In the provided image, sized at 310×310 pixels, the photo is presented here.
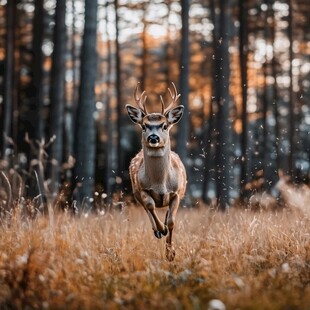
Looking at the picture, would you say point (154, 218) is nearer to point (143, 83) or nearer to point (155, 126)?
point (155, 126)

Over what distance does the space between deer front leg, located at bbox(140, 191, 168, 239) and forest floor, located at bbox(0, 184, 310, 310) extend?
128mm

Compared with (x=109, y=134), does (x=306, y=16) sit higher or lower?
higher

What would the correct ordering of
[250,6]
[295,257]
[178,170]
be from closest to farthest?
[295,257] → [178,170] → [250,6]

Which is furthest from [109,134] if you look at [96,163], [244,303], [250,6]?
[244,303]

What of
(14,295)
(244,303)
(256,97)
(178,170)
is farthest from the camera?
(256,97)

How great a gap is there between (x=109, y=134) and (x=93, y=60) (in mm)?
12525

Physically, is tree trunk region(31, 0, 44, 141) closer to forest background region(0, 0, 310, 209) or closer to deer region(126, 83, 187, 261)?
forest background region(0, 0, 310, 209)

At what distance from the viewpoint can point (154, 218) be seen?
342 inches

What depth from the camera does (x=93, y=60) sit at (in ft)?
47.2

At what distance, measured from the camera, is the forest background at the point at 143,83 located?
51.1 feet

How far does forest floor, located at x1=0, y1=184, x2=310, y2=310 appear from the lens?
576 cm

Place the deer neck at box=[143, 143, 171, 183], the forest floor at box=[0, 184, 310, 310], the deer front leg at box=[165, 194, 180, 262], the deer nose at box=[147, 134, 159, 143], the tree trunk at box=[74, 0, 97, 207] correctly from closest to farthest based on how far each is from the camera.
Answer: the forest floor at box=[0, 184, 310, 310] → the deer front leg at box=[165, 194, 180, 262] → the deer nose at box=[147, 134, 159, 143] → the deer neck at box=[143, 143, 171, 183] → the tree trunk at box=[74, 0, 97, 207]

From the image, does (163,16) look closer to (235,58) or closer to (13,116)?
(235,58)

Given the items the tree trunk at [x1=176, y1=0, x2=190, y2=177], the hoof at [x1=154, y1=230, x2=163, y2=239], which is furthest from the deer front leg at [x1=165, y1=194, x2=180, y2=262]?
the tree trunk at [x1=176, y1=0, x2=190, y2=177]
